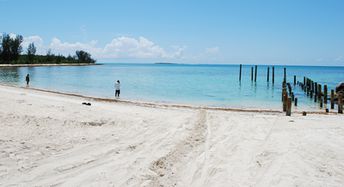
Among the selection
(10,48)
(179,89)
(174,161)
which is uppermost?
(10,48)

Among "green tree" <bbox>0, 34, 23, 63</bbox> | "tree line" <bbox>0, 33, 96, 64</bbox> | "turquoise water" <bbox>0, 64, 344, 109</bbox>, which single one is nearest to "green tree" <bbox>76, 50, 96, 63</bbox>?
"tree line" <bbox>0, 33, 96, 64</bbox>

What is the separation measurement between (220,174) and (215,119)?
7.29 meters

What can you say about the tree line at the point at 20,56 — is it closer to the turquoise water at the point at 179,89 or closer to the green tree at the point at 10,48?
the green tree at the point at 10,48

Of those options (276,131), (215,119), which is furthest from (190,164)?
(215,119)

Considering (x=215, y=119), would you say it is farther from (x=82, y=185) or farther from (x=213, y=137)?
(x=82, y=185)

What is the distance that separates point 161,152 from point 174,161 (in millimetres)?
776

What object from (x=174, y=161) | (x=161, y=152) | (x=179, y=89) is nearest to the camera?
(x=174, y=161)

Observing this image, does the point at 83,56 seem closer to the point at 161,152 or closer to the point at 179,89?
the point at 179,89

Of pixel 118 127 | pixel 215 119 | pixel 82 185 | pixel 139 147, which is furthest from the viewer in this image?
pixel 215 119

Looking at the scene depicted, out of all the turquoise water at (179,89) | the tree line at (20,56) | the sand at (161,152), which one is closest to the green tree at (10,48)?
the tree line at (20,56)

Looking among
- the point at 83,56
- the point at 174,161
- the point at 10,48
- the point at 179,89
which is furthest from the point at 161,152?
the point at 83,56

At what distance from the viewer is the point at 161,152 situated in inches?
308

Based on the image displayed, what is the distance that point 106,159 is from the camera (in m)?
7.08

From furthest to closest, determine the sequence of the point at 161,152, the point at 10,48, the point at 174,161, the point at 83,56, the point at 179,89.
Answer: the point at 83,56
the point at 10,48
the point at 179,89
the point at 161,152
the point at 174,161
